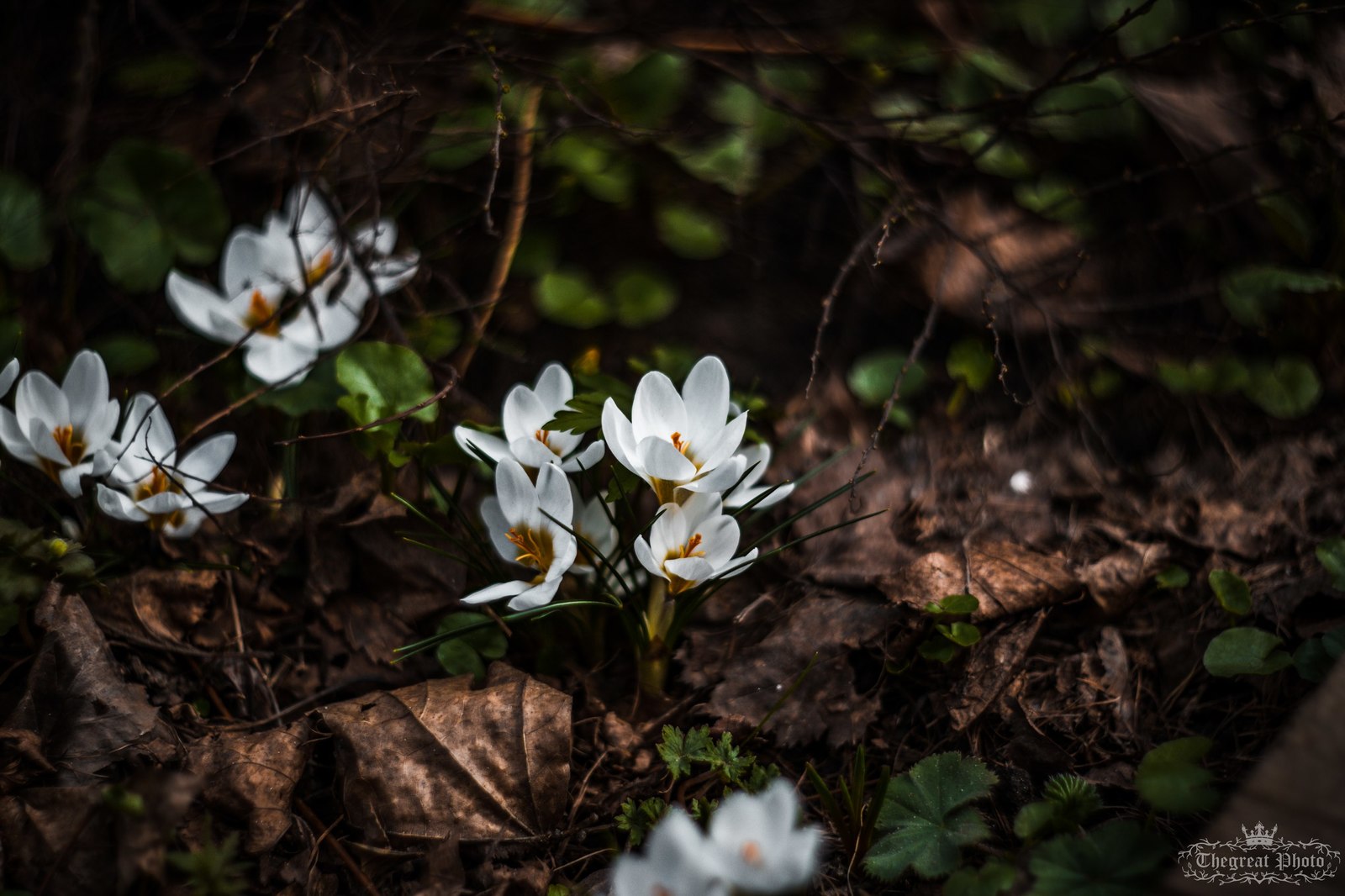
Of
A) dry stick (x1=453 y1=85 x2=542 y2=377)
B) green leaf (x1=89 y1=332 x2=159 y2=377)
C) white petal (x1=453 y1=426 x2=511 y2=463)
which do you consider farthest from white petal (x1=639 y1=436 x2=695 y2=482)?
green leaf (x1=89 y1=332 x2=159 y2=377)

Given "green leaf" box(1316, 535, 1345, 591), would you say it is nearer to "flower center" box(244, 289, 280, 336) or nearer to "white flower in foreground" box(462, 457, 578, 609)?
"white flower in foreground" box(462, 457, 578, 609)

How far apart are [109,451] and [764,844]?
149cm

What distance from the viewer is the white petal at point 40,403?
170 centimetres

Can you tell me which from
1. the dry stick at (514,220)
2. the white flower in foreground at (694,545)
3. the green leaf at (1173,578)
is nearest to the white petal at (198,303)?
the dry stick at (514,220)

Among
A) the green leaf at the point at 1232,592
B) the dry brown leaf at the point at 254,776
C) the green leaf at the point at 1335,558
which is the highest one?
the green leaf at the point at 1335,558

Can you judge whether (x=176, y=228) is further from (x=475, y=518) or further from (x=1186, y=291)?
(x=1186, y=291)

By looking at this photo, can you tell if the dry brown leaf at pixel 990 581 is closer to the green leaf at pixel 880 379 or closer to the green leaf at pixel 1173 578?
the green leaf at pixel 1173 578

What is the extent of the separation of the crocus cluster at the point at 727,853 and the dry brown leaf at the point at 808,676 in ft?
1.61

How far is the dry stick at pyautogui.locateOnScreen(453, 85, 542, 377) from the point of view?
7.80ft

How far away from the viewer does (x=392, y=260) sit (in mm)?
2203

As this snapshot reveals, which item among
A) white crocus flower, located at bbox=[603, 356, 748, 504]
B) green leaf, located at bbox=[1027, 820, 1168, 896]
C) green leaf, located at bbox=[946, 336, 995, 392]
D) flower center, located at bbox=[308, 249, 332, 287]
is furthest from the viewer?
green leaf, located at bbox=[946, 336, 995, 392]

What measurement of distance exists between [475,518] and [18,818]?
0.98 m

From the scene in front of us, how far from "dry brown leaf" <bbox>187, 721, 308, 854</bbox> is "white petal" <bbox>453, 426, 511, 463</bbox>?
24.9 inches

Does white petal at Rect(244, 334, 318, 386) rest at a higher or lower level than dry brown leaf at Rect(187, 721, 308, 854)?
higher
